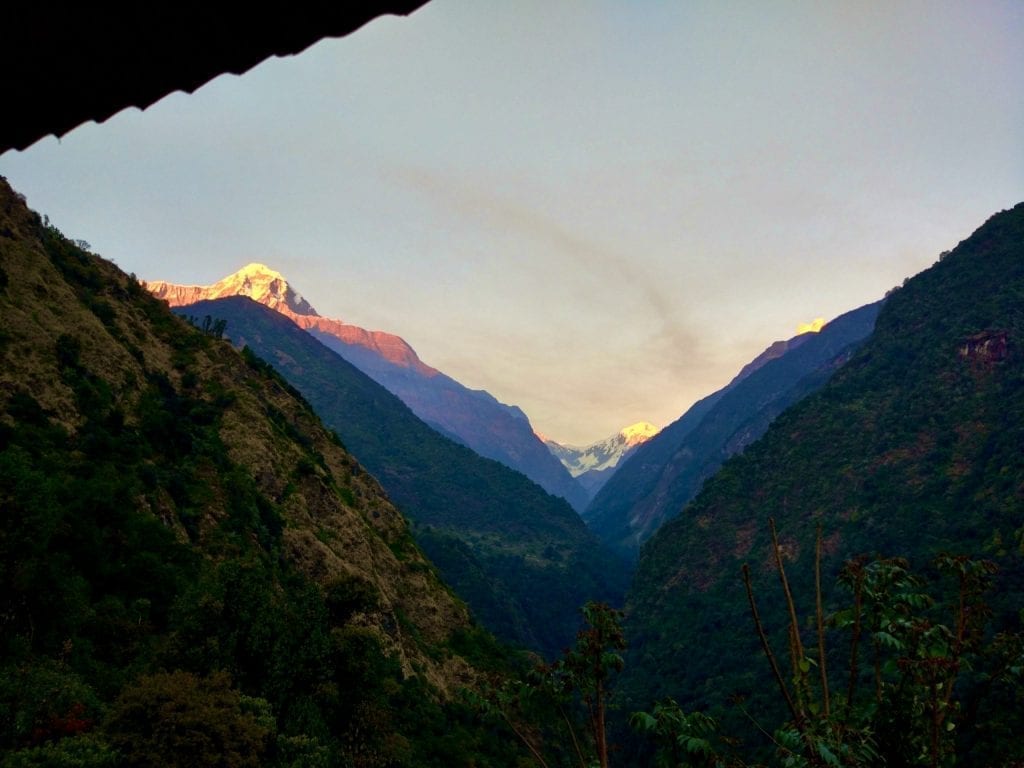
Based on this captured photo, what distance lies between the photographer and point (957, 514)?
80.6m

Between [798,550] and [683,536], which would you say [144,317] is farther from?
[683,536]

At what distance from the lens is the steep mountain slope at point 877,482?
82312 mm

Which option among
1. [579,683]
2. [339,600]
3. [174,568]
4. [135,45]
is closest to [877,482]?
[339,600]

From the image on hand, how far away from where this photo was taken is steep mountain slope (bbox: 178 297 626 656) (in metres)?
127

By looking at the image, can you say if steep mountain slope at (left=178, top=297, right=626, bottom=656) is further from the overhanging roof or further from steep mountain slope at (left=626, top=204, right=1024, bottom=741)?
the overhanging roof

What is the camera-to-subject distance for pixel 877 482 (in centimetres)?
10156

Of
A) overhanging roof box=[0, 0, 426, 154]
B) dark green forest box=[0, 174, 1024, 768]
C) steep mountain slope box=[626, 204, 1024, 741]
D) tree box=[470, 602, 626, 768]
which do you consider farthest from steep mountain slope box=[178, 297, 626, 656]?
overhanging roof box=[0, 0, 426, 154]

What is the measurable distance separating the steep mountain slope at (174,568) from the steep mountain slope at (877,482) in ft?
196

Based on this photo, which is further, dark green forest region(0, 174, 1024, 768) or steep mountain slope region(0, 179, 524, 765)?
steep mountain slope region(0, 179, 524, 765)

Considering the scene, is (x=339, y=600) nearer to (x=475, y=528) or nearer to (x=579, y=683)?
(x=579, y=683)

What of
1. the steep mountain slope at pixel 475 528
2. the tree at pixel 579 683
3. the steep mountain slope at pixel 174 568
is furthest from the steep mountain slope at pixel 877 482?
the tree at pixel 579 683

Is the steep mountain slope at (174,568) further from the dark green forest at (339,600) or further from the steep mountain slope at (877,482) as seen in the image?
the steep mountain slope at (877,482)

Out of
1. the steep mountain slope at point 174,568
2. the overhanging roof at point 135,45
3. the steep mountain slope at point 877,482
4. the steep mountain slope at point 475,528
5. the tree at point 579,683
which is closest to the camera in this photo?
the overhanging roof at point 135,45

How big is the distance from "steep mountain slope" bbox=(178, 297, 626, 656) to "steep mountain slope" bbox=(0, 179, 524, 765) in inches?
2753
